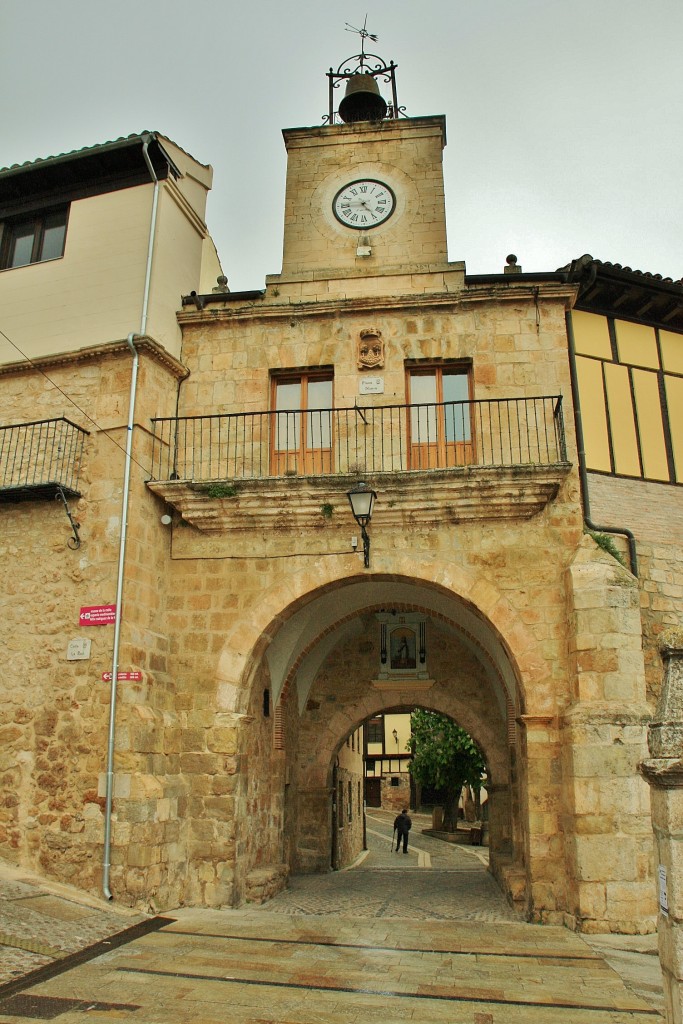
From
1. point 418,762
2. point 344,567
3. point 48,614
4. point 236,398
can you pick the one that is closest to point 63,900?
point 48,614

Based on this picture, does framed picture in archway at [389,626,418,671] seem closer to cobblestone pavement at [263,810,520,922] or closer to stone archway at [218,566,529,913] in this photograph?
stone archway at [218,566,529,913]

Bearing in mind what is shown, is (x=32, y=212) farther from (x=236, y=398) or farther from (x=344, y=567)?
(x=344, y=567)

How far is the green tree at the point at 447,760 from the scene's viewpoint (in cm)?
2423

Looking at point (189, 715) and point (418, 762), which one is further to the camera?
point (418, 762)

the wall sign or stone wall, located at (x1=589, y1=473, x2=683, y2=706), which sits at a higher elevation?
stone wall, located at (x1=589, y1=473, x2=683, y2=706)

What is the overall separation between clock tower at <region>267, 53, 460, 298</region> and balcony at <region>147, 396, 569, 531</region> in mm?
1883

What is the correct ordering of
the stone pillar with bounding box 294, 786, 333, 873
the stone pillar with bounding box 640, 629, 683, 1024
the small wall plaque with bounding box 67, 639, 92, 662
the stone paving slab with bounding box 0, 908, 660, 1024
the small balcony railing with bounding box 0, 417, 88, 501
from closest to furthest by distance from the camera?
the stone pillar with bounding box 640, 629, 683, 1024 < the stone paving slab with bounding box 0, 908, 660, 1024 < the small wall plaque with bounding box 67, 639, 92, 662 < the small balcony railing with bounding box 0, 417, 88, 501 < the stone pillar with bounding box 294, 786, 333, 873

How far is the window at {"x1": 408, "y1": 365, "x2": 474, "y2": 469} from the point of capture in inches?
371

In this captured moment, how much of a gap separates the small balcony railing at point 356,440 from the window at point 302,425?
1cm

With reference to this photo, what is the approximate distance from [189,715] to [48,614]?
6.30ft

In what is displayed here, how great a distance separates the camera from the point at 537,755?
822 cm

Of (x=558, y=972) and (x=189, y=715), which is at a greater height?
(x=189, y=715)

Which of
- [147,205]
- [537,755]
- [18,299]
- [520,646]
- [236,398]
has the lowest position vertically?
[537,755]

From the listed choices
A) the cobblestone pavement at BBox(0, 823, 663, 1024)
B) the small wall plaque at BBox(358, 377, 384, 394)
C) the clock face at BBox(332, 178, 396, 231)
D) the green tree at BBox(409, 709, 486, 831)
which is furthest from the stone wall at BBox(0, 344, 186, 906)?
the green tree at BBox(409, 709, 486, 831)
